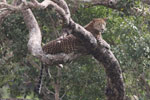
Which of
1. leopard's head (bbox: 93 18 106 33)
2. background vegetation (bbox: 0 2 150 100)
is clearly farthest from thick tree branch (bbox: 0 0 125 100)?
background vegetation (bbox: 0 2 150 100)

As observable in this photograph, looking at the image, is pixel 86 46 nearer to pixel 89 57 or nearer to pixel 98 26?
pixel 98 26

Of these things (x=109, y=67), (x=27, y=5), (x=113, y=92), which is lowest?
(x=113, y=92)

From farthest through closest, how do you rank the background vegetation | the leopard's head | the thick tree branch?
1. the background vegetation
2. the leopard's head
3. the thick tree branch

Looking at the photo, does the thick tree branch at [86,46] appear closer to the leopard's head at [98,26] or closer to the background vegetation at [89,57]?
the leopard's head at [98,26]

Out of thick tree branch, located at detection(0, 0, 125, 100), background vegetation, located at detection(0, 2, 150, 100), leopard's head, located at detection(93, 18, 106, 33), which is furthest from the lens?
background vegetation, located at detection(0, 2, 150, 100)

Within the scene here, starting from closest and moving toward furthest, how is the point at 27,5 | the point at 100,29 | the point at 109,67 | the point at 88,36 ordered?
the point at 27,5, the point at 88,36, the point at 109,67, the point at 100,29

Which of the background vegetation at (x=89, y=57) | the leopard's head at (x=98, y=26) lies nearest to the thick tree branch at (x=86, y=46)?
the leopard's head at (x=98, y=26)

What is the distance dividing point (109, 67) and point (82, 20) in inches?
106

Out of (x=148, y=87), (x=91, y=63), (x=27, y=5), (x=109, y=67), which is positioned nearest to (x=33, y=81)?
(x=91, y=63)

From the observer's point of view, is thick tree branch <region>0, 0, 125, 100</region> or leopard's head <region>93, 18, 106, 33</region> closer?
thick tree branch <region>0, 0, 125, 100</region>

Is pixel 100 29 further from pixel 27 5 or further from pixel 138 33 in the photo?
pixel 27 5

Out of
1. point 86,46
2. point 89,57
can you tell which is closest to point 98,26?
point 86,46

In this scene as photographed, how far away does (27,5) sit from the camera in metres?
4.82

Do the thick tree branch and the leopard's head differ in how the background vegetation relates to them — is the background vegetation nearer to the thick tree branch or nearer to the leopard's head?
the leopard's head
